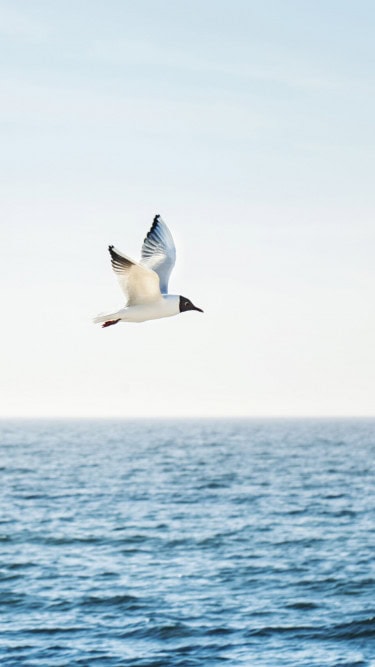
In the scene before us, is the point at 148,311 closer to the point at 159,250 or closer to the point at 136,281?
the point at 136,281

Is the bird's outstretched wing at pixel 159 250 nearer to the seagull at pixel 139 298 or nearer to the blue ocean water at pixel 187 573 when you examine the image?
the seagull at pixel 139 298

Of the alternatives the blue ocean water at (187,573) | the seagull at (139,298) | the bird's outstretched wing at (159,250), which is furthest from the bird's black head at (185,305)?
the blue ocean water at (187,573)

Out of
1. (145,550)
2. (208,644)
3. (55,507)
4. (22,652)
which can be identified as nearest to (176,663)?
(208,644)

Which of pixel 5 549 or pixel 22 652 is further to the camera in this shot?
pixel 5 549

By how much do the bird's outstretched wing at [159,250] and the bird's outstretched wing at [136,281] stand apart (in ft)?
4.77

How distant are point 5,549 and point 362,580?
77.0 ft

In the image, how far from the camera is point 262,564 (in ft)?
174

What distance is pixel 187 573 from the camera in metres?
51.7

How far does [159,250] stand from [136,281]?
2134 mm

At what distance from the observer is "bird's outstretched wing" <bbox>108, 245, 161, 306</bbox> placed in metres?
9.61

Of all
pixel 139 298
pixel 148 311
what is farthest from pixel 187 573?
pixel 148 311

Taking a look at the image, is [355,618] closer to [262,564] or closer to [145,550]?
[262,564]

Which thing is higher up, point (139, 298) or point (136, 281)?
point (136, 281)

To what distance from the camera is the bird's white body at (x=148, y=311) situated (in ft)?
31.0
